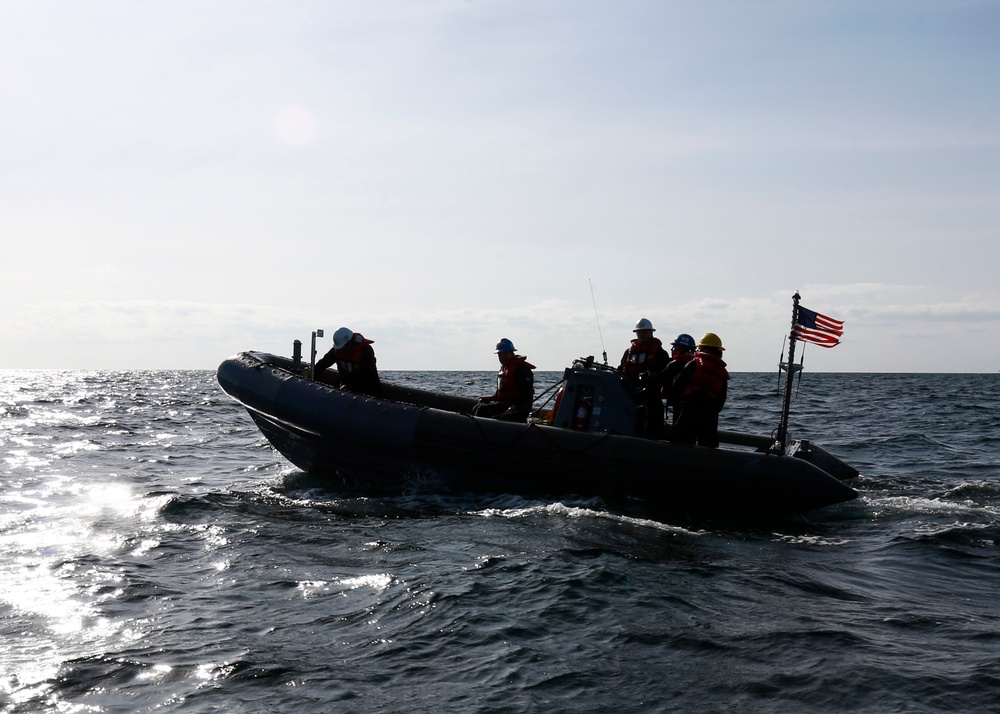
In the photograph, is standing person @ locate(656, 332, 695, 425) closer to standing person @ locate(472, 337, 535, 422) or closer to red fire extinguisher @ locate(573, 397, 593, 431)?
red fire extinguisher @ locate(573, 397, 593, 431)

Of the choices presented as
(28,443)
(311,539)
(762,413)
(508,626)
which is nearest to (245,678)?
(508,626)

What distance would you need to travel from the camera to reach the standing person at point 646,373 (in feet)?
31.5

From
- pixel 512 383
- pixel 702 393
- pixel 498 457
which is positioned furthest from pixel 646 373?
pixel 498 457

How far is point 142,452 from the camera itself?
46.0 ft

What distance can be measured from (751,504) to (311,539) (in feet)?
13.8

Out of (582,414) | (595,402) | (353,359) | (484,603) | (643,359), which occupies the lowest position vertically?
(484,603)

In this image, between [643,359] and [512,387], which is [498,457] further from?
[643,359]

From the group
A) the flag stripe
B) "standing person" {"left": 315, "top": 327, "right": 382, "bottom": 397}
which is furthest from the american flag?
"standing person" {"left": 315, "top": 327, "right": 382, "bottom": 397}

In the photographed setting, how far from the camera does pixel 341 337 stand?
11109 mm

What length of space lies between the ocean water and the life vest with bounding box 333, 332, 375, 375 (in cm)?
159

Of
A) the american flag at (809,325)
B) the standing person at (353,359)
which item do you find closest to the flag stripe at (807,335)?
the american flag at (809,325)

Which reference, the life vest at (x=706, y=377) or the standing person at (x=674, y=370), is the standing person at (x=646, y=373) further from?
the life vest at (x=706, y=377)

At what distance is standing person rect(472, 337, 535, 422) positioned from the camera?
33.6 feet

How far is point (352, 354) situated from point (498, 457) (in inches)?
109
